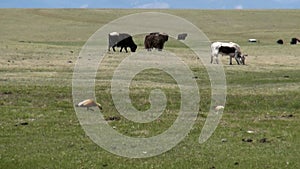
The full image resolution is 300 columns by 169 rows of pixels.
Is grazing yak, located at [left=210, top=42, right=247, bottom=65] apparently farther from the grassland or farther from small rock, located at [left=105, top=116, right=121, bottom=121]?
small rock, located at [left=105, top=116, right=121, bottom=121]

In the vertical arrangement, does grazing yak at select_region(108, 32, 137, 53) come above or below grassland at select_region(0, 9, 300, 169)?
below

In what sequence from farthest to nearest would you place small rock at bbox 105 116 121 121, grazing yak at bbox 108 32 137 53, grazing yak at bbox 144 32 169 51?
grazing yak at bbox 144 32 169 51 < grazing yak at bbox 108 32 137 53 < small rock at bbox 105 116 121 121

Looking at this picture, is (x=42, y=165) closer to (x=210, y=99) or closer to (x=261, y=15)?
(x=210, y=99)

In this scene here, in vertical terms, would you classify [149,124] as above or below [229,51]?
above

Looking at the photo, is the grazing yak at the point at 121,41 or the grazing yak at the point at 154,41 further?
the grazing yak at the point at 154,41

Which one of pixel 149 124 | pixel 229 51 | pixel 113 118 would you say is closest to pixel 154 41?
pixel 229 51

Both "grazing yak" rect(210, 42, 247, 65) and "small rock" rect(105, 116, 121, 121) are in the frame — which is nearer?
"small rock" rect(105, 116, 121, 121)

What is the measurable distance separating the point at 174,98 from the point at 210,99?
49.8 inches

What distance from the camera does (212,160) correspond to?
13258mm

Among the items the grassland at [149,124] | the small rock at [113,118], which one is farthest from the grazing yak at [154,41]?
the small rock at [113,118]

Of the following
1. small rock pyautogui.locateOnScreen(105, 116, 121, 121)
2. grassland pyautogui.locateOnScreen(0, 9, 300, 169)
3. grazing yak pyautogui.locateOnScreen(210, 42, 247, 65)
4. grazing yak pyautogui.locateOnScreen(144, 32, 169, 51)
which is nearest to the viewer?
grassland pyautogui.locateOnScreen(0, 9, 300, 169)

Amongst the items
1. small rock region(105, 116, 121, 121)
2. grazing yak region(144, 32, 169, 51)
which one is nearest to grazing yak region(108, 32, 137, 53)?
grazing yak region(144, 32, 169, 51)

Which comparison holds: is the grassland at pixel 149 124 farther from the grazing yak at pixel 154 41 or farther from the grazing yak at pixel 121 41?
the grazing yak at pixel 154 41

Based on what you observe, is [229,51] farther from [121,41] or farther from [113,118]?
[113,118]
